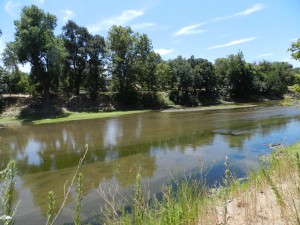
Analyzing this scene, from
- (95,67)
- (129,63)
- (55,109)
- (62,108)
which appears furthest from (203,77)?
(55,109)

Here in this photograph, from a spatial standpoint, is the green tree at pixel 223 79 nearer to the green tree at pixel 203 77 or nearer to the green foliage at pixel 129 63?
the green tree at pixel 203 77

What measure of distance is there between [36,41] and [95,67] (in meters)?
10.8

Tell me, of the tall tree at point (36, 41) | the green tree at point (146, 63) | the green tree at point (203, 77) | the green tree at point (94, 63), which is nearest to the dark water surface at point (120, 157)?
the tall tree at point (36, 41)

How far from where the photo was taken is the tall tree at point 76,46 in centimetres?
4794

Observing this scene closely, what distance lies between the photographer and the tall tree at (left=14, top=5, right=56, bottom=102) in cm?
4091

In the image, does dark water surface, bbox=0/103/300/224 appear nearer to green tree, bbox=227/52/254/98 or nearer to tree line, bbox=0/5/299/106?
tree line, bbox=0/5/299/106

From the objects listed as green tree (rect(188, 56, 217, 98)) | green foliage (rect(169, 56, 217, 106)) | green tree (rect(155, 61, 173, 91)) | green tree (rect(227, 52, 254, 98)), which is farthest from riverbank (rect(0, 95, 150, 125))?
green tree (rect(227, 52, 254, 98))

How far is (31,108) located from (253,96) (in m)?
43.9

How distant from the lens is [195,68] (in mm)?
54938

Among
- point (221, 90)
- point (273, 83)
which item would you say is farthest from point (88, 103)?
point (273, 83)

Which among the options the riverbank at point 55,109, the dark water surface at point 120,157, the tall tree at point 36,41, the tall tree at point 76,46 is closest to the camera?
the dark water surface at point 120,157

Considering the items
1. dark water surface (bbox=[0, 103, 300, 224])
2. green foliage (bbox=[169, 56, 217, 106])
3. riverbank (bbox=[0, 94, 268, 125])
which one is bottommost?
dark water surface (bbox=[0, 103, 300, 224])

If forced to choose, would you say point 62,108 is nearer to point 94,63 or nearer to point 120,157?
point 94,63

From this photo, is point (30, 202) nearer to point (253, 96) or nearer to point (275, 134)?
point (275, 134)
